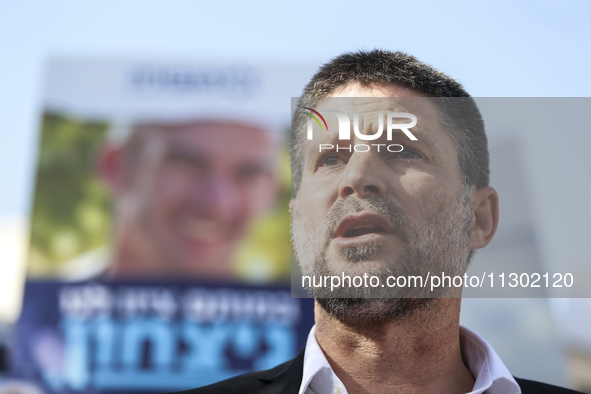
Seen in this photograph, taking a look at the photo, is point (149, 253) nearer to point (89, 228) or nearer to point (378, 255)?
point (89, 228)

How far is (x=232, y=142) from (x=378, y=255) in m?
5.66

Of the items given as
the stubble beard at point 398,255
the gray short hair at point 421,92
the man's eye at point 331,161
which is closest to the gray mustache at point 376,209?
the stubble beard at point 398,255

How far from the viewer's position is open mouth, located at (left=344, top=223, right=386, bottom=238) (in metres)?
1.92

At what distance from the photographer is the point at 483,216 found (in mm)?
2205

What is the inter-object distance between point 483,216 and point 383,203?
61cm

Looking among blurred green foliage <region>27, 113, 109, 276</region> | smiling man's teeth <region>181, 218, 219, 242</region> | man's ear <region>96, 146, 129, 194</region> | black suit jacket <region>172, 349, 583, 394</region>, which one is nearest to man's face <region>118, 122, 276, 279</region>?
smiling man's teeth <region>181, 218, 219, 242</region>

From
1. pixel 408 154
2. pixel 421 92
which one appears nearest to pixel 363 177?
pixel 408 154

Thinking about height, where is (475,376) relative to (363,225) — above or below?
below

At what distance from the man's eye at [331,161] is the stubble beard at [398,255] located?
0.19m

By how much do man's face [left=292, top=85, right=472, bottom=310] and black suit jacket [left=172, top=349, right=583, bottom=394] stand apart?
0.44 meters

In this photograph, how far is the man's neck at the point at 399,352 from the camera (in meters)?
2.05

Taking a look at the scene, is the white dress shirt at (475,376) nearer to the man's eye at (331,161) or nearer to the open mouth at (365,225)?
the open mouth at (365,225)

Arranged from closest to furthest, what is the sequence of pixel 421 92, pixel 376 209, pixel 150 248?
pixel 376 209, pixel 421 92, pixel 150 248

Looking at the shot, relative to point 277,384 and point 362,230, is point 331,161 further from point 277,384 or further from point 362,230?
point 277,384
